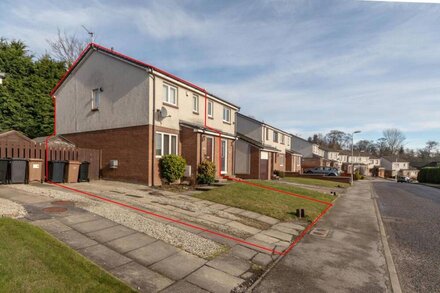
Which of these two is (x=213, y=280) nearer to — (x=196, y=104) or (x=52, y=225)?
(x=52, y=225)

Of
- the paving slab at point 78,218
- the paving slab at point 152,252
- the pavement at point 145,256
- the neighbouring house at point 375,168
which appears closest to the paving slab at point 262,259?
the pavement at point 145,256

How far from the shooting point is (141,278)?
178 inches

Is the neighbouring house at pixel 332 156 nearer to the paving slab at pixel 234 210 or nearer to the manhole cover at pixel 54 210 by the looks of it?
the paving slab at pixel 234 210

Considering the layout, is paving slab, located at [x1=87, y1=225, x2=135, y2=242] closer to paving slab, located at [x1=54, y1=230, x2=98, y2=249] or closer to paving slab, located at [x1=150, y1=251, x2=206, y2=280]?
paving slab, located at [x1=54, y1=230, x2=98, y2=249]

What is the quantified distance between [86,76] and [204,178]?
10.4 m

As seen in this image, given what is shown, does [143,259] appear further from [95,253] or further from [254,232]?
[254,232]

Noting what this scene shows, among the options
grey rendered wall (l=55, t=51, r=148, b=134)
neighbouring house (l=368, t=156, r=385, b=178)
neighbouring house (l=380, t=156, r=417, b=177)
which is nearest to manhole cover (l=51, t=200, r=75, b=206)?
grey rendered wall (l=55, t=51, r=148, b=134)

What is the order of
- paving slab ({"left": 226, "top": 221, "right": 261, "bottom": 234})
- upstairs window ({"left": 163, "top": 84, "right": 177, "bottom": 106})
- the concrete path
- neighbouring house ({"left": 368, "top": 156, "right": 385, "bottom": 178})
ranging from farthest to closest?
neighbouring house ({"left": 368, "top": 156, "right": 385, "bottom": 178}) < upstairs window ({"left": 163, "top": 84, "right": 177, "bottom": 106}) < paving slab ({"left": 226, "top": 221, "right": 261, "bottom": 234}) < the concrete path

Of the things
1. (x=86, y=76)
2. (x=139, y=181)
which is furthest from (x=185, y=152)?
(x=86, y=76)

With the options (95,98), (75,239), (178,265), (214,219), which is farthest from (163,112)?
(178,265)

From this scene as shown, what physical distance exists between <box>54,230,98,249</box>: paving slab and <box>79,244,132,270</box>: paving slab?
178 millimetres

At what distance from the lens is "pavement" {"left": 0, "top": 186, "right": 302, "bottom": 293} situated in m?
4.60

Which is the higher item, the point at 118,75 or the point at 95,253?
the point at 118,75

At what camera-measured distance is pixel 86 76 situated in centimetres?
1758
